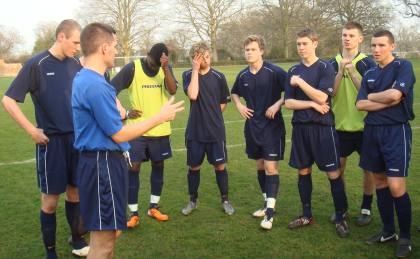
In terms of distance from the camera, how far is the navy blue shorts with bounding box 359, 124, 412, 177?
4.04 m

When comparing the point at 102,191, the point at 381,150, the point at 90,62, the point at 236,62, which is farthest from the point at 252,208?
the point at 236,62

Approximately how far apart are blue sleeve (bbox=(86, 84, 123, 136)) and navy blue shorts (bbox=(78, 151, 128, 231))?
264 millimetres

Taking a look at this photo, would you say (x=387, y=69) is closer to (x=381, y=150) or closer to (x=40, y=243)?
(x=381, y=150)

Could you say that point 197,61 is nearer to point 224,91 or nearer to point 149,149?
point 224,91

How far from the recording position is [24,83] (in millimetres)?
3873

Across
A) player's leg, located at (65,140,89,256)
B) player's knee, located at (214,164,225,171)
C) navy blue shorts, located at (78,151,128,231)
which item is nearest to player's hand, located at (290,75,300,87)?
player's knee, located at (214,164,225,171)

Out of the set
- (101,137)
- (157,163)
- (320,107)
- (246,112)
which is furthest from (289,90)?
(101,137)

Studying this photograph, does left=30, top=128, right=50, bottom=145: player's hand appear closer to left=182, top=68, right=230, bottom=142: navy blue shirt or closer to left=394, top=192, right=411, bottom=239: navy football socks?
left=182, top=68, right=230, bottom=142: navy blue shirt

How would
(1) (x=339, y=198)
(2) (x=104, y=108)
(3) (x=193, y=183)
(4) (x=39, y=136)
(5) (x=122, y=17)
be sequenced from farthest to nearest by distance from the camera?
(5) (x=122, y=17)
(3) (x=193, y=183)
(1) (x=339, y=198)
(4) (x=39, y=136)
(2) (x=104, y=108)

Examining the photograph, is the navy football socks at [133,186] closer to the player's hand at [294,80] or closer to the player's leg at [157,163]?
the player's leg at [157,163]

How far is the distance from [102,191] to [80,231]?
1.59m

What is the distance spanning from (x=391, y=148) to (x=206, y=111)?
221cm

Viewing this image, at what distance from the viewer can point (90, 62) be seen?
115 inches

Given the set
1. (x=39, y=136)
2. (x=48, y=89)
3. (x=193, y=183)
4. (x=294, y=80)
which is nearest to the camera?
(x=39, y=136)
